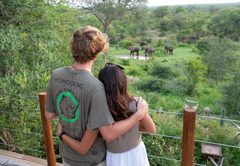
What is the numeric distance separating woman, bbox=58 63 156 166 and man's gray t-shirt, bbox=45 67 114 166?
5cm

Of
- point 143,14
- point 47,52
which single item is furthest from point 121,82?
point 143,14

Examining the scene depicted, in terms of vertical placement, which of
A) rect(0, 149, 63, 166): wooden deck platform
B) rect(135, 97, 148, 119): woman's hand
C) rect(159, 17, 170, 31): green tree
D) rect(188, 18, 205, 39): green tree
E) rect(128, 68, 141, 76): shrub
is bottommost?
rect(128, 68, 141, 76): shrub

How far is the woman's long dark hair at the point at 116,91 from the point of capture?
3.75 ft

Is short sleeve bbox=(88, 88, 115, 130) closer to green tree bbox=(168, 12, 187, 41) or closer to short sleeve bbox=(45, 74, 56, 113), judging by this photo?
short sleeve bbox=(45, 74, 56, 113)

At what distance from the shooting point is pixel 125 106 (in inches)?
46.2

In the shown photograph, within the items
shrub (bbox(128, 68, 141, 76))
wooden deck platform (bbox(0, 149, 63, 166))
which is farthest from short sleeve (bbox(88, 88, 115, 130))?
shrub (bbox(128, 68, 141, 76))

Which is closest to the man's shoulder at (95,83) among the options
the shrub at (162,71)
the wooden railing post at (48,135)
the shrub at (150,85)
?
the wooden railing post at (48,135)

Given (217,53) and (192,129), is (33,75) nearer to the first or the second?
(192,129)

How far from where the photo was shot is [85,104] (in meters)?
1.14

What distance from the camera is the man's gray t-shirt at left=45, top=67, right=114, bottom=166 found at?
1101 mm

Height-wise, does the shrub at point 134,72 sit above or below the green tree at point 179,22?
below

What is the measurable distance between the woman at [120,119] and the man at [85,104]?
4 cm

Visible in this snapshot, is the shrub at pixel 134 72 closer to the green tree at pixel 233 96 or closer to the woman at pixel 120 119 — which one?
the green tree at pixel 233 96

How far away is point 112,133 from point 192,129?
0.69 m
